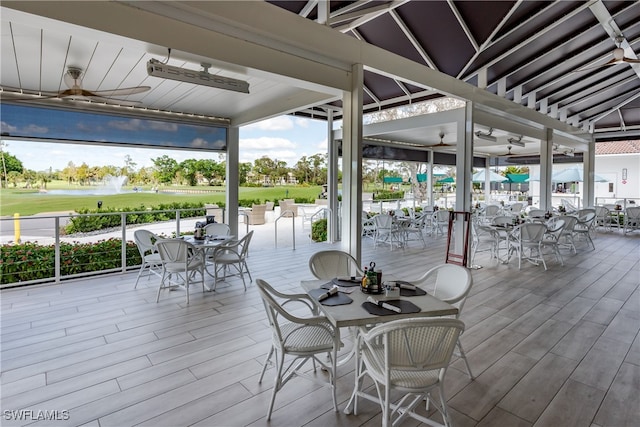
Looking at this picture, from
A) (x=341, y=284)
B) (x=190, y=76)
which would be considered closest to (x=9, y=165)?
(x=190, y=76)

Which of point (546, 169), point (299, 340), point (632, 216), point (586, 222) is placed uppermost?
point (546, 169)

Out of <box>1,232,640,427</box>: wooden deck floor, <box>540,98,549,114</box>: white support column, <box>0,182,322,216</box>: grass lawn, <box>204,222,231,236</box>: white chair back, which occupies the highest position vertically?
<box>540,98,549,114</box>: white support column

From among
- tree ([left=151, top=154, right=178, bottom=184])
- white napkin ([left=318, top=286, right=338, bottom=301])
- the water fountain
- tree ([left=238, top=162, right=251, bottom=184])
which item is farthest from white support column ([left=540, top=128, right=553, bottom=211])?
the water fountain

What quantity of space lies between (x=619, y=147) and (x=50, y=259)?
20706 mm

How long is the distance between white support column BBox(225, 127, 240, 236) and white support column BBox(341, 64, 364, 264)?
396 cm

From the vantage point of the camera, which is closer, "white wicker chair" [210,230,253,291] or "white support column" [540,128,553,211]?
"white wicker chair" [210,230,253,291]

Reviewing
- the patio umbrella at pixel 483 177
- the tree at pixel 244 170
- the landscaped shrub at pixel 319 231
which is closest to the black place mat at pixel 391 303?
the landscaped shrub at pixel 319 231

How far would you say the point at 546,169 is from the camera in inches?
395

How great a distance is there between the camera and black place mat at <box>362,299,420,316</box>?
84.7 inches

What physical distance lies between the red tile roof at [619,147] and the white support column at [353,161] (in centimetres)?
1618

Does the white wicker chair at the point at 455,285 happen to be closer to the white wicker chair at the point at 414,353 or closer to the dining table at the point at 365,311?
the dining table at the point at 365,311

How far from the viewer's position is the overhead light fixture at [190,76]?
334 cm

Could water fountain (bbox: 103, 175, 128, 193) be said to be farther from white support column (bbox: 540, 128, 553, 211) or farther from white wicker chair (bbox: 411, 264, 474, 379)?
white support column (bbox: 540, 128, 553, 211)

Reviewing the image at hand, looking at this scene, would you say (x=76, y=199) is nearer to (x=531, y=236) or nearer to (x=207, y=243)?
(x=207, y=243)
